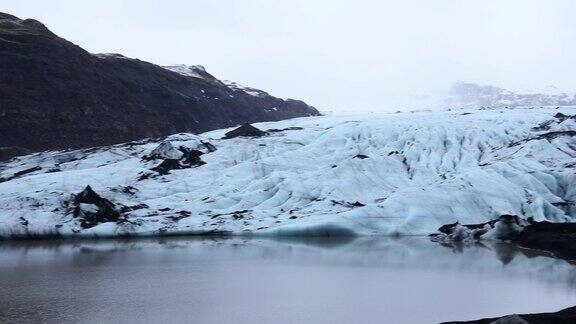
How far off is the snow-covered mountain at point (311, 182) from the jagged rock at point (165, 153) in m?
0.08

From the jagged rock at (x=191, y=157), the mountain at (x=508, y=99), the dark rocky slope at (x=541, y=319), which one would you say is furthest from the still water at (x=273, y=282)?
the mountain at (x=508, y=99)

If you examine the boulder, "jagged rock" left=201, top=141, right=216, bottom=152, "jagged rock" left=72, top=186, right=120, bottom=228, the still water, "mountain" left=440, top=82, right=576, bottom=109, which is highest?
"mountain" left=440, top=82, right=576, bottom=109

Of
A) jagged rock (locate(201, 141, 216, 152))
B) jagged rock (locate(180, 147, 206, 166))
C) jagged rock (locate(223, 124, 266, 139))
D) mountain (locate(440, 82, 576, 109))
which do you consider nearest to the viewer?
jagged rock (locate(180, 147, 206, 166))

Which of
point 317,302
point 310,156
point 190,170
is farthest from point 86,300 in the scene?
point 310,156

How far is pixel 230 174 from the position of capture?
2666cm

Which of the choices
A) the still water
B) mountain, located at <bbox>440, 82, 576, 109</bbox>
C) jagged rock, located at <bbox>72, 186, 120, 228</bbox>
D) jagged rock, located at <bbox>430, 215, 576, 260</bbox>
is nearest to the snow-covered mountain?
jagged rock, located at <bbox>72, 186, 120, 228</bbox>

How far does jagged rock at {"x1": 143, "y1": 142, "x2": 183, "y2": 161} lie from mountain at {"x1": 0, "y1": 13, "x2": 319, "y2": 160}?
514 inches

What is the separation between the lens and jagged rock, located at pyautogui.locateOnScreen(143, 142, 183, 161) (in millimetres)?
29078

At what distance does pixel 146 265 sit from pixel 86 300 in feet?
14.7

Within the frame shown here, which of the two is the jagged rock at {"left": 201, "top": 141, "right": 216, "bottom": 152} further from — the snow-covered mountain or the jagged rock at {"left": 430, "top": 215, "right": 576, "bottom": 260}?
the jagged rock at {"left": 430, "top": 215, "right": 576, "bottom": 260}

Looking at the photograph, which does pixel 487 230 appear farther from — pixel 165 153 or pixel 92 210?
pixel 165 153

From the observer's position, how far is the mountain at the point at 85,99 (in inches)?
1722

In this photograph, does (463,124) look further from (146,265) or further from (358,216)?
(146,265)

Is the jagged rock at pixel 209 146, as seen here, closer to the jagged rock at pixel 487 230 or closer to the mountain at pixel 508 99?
the jagged rock at pixel 487 230
